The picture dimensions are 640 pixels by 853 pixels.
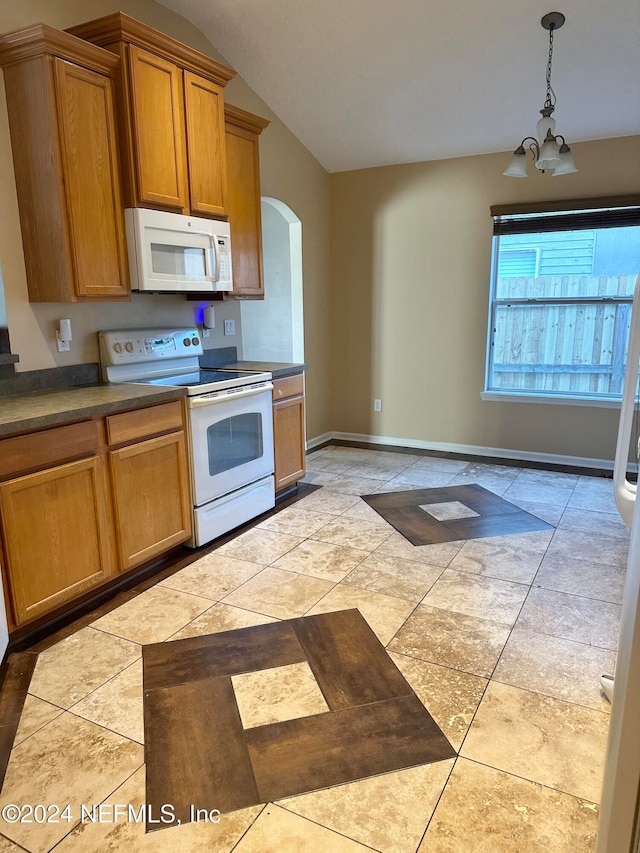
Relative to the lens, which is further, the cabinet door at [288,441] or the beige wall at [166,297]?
the cabinet door at [288,441]

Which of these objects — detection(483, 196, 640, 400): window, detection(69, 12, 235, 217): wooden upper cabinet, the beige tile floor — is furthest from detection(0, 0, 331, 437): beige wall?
detection(483, 196, 640, 400): window

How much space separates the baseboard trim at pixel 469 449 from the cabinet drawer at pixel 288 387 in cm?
128

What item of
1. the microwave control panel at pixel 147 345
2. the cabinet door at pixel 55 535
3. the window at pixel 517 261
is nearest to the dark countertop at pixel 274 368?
the microwave control panel at pixel 147 345

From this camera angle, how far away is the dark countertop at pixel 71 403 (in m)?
2.09

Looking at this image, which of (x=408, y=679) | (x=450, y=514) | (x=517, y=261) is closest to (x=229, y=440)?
(x=450, y=514)

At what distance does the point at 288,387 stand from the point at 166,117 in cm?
169

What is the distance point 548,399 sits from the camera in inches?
178

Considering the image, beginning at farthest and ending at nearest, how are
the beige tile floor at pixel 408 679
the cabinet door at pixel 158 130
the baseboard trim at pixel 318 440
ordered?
1. the baseboard trim at pixel 318 440
2. the cabinet door at pixel 158 130
3. the beige tile floor at pixel 408 679

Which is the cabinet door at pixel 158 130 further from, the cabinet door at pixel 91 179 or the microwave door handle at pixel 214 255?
the microwave door handle at pixel 214 255

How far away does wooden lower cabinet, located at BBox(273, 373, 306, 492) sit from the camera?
3695mm

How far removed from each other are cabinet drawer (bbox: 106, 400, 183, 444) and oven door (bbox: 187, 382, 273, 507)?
0.32 feet

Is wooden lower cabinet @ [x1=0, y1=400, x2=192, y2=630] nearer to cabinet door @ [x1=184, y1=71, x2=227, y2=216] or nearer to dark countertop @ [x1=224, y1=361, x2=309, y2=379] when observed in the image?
dark countertop @ [x1=224, y1=361, x2=309, y2=379]

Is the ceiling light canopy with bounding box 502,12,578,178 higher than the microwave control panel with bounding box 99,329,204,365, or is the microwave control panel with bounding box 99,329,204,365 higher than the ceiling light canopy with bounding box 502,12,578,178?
the ceiling light canopy with bounding box 502,12,578,178

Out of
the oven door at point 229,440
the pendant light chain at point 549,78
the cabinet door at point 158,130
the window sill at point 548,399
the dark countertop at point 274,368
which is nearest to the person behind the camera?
the cabinet door at point 158,130
